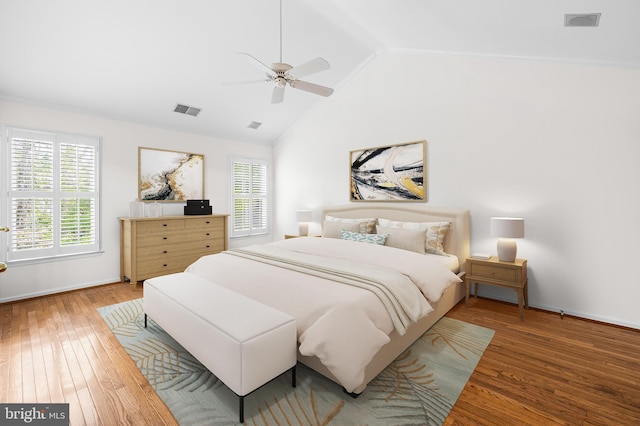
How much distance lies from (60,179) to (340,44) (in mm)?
4169

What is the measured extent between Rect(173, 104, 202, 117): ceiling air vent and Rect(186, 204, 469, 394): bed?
Result: 2.59 meters

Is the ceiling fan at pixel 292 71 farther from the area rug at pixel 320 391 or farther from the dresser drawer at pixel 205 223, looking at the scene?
the dresser drawer at pixel 205 223

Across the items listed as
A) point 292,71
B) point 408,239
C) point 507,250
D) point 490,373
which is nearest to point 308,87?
point 292,71

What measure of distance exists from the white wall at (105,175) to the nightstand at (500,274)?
4.49m

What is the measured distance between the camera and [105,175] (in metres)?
4.27

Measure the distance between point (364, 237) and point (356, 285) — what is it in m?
1.78

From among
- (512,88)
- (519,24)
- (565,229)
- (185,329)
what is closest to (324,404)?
(185,329)

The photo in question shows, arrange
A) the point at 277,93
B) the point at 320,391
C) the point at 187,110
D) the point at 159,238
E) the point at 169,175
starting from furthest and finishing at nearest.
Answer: the point at 169,175 < the point at 187,110 < the point at 159,238 < the point at 277,93 < the point at 320,391

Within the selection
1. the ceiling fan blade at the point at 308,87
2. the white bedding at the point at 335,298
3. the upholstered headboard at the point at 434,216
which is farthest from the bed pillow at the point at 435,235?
the ceiling fan blade at the point at 308,87

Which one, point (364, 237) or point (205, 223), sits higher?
point (205, 223)

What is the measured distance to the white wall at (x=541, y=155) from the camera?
115 inches

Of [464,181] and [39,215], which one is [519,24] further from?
[39,215]

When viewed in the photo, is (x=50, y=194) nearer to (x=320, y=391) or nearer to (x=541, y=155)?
(x=320, y=391)

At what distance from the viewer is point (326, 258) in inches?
123
